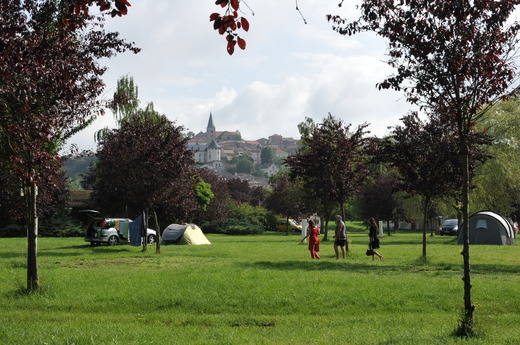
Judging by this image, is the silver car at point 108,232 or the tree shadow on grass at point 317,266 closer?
the tree shadow on grass at point 317,266

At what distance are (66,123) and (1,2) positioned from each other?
11.2 ft

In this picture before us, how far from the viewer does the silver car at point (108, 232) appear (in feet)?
108

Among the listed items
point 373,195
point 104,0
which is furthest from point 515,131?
point 104,0

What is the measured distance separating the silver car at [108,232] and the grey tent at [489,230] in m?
20.1

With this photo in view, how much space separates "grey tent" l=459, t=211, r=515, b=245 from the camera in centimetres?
3681

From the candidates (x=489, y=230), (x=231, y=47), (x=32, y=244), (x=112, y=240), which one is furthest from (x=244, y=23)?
(x=489, y=230)

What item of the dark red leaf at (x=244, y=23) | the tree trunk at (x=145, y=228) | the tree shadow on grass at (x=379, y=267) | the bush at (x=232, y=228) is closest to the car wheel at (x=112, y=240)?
the tree trunk at (x=145, y=228)

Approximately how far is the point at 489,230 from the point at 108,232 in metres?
23.2

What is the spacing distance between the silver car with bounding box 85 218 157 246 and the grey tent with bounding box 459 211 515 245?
2006 cm

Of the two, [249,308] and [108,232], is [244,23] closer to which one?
[249,308]

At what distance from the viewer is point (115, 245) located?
1325 inches

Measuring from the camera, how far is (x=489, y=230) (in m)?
37.3

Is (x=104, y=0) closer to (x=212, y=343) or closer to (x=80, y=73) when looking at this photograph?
(x=212, y=343)

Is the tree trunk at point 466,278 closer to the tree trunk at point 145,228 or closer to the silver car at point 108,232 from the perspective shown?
the tree trunk at point 145,228
